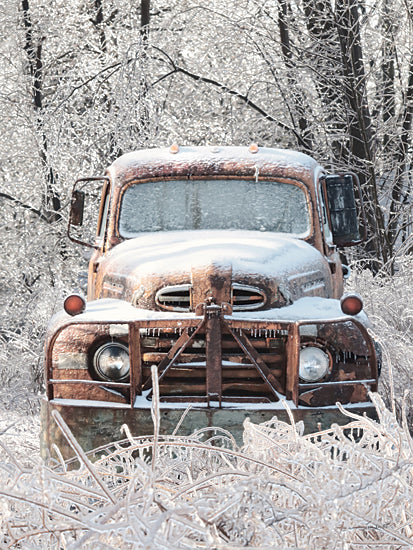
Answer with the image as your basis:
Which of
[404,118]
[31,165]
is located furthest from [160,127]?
[404,118]

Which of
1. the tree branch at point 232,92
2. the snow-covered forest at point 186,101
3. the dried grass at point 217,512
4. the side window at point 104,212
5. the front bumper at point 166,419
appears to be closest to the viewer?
the dried grass at point 217,512

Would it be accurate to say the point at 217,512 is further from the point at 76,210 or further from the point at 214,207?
the point at 76,210

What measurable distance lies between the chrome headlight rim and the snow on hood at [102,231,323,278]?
529 millimetres

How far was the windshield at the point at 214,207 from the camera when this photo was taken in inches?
216

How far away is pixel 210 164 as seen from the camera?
5668 millimetres

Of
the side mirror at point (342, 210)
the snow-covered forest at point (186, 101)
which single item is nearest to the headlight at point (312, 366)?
the side mirror at point (342, 210)

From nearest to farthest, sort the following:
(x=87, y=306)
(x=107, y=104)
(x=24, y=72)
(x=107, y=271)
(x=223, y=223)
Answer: (x=87, y=306)
(x=107, y=271)
(x=223, y=223)
(x=107, y=104)
(x=24, y=72)

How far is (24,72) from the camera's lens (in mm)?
13438

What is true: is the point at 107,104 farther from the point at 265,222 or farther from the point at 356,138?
the point at 265,222

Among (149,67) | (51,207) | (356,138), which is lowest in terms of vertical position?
(51,207)

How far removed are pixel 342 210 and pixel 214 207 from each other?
0.92m

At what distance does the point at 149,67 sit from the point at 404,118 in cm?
380

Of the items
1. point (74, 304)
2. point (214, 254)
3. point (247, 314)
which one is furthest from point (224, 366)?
point (74, 304)

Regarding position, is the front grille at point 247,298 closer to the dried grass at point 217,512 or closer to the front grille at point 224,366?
the front grille at point 224,366
